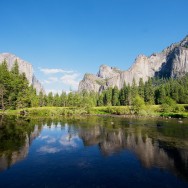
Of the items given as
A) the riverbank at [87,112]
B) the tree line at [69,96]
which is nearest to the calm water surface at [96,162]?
the riverbank at [87,112]

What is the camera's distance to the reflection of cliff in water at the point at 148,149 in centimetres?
2516

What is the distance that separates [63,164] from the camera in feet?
82.9

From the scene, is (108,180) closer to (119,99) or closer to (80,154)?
(80,154)

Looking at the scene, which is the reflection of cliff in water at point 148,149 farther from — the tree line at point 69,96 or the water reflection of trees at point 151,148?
the tree line at point 69,96

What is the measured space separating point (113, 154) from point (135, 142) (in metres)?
8.59

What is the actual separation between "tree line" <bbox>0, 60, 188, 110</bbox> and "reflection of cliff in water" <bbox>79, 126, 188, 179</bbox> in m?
58.1

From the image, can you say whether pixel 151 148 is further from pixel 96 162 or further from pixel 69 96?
pixel 69 96

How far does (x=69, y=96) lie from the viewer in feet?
449

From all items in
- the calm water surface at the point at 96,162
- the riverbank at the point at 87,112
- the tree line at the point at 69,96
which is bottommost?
the calm water surface at the point at 96,162

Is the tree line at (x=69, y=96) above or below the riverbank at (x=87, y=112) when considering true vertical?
above

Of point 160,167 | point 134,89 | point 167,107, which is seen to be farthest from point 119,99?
point 160,167

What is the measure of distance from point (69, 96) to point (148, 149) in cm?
10778

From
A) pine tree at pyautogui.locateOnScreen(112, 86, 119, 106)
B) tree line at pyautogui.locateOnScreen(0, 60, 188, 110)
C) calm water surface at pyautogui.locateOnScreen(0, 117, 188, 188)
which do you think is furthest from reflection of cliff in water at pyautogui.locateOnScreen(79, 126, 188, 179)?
pine tree at pyautogui.locateOnScreen(112, 86, 119, 106)

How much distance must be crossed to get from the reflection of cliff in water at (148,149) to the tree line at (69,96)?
2287 inches
